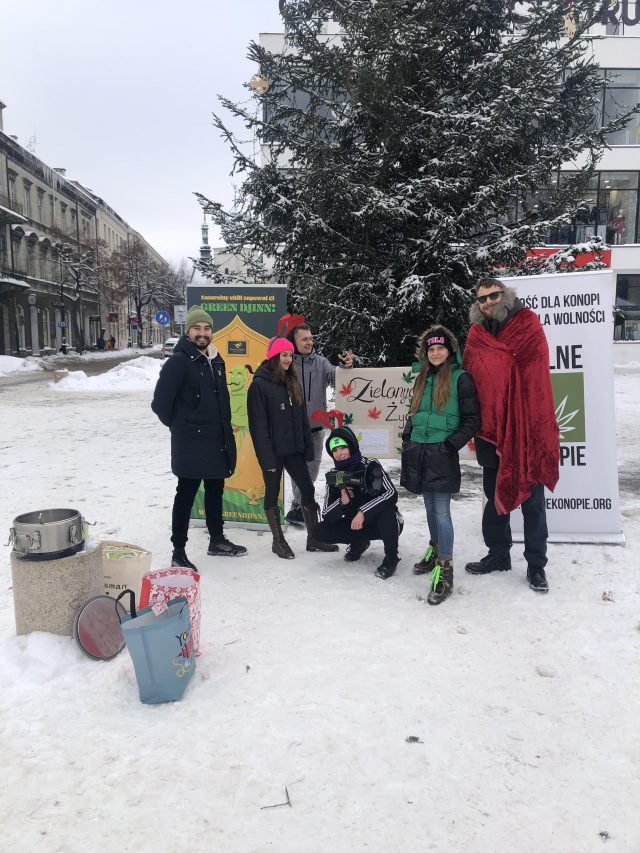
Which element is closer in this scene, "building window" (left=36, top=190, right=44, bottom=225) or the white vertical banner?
the white vertical banner

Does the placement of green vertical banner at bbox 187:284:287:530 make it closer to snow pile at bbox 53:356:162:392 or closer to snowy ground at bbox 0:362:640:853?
snowy ground at bbox 0:362:640:853

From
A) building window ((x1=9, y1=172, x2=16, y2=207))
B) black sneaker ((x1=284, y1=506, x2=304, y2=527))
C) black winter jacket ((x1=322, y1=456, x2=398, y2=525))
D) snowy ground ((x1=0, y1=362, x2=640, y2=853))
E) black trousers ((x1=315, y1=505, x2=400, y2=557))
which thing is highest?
building window ((x1=9, y1=172, x2=16, y2=207))

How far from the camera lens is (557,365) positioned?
511cm

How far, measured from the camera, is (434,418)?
4203 millimetres

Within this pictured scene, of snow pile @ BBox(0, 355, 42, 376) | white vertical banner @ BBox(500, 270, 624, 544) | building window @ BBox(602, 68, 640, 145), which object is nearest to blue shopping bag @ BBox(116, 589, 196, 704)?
white vertical banner @ BBox(500, 270, 624, 544)

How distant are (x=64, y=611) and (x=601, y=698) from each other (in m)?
2.94

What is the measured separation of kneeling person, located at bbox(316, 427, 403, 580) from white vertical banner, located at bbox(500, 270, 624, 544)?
157 cm

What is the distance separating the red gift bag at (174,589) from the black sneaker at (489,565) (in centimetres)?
226

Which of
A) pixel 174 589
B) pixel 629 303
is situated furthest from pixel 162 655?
pixel 629 303

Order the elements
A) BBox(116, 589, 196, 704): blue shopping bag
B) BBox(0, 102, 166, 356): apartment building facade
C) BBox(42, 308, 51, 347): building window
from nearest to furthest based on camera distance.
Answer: BBox(116, 589, 196, 704): blue shopping bag, BBox(0, 102, 166, 356): apartment building facade, BBox(42, 308, 51, 347): building window

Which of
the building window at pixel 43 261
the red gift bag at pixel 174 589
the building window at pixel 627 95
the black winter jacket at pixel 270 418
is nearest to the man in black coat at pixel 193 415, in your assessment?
the black winter jacket at pixel 270 418

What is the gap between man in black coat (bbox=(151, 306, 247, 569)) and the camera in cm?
457

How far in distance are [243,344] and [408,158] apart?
4.14 meters

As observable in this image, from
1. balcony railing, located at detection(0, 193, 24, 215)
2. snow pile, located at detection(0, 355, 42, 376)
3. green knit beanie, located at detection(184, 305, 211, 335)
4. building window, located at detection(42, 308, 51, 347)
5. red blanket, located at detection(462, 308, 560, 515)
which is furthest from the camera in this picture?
building window, located at detection(42, 308, 51, 347)
